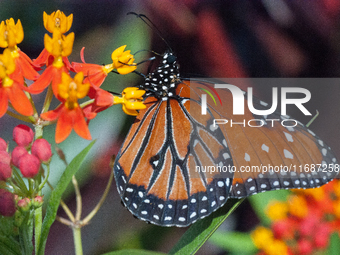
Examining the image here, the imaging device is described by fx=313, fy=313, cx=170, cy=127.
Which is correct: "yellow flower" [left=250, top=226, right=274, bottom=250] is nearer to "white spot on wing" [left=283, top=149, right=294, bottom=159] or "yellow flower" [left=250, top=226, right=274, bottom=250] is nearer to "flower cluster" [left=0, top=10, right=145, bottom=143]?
"white spot on wing" [left=283, top=149, right=294, bottom=159]

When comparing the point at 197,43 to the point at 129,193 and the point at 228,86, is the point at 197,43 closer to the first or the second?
the point at 228,86

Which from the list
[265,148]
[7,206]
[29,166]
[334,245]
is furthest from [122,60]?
[334,245]

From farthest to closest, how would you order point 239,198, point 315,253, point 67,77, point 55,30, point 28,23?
point 28,23 < point 315,253 < point 239,198 < point 55,30 < point 67,77

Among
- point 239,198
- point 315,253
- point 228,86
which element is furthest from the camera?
point 228,86

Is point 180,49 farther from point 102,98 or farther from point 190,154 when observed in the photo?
point 102,98

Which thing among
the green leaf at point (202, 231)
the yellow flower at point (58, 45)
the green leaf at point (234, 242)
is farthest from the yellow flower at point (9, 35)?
the green leaf at point (234, 242)

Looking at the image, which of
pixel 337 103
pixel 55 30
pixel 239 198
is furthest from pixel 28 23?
pixel 337 103

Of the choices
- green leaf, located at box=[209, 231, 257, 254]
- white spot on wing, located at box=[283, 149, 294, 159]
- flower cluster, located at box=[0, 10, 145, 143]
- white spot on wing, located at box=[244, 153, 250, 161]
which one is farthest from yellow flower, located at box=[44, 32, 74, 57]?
green leaf, located at box=[209, 231, 257, 254]
